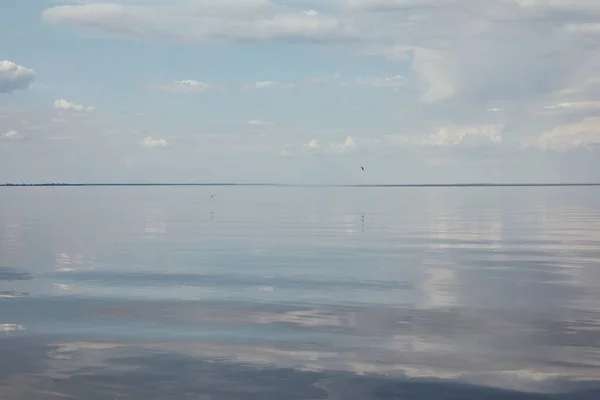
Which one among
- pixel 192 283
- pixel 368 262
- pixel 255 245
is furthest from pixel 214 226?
pixel 192 283

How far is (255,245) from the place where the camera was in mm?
43594

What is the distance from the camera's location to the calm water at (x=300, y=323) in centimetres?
1420

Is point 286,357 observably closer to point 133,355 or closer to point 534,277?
point 133,355

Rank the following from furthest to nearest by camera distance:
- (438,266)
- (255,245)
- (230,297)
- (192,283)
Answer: (255,245)
(438,266)
(192,283)
(230,297)

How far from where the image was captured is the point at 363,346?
1722 centimetres

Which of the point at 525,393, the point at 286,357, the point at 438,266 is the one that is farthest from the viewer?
the point at 438,266

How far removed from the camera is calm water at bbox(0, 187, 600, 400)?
14.2m

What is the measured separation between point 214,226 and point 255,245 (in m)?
18.7

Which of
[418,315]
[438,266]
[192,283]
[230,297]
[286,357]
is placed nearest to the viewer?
[286,357]

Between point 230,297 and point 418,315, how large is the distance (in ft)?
21.7

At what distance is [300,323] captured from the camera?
19.9 metres

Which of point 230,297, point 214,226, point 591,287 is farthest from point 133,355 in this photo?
point 214,226

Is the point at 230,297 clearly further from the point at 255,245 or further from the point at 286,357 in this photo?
the point at 255,245

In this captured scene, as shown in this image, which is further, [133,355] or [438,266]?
[438,266]
